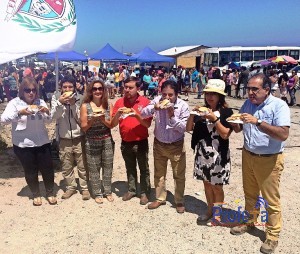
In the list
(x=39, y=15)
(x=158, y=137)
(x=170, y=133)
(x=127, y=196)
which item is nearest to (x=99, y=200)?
(x=127, y=196)

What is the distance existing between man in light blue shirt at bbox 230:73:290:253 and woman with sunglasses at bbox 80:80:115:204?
1843 millimetres

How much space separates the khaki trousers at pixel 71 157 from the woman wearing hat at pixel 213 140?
174 centimetres

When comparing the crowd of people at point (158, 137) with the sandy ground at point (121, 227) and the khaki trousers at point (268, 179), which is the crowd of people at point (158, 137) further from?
the sandy ground at point (121, 227)

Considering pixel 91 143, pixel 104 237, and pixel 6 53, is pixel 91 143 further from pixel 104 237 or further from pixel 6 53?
pixel 6 53

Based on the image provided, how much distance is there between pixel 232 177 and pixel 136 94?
2573 millimetres

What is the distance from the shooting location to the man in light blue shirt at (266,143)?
304 cm

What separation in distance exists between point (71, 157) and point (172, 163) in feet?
5.02

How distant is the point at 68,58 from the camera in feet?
71.1

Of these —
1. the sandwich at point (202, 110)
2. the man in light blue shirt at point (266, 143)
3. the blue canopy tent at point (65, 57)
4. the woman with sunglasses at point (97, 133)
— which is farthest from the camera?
the blue canopy tent at point (65, 57)

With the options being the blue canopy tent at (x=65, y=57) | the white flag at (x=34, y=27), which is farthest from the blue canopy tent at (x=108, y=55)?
the white flag at (x=34, y=27)

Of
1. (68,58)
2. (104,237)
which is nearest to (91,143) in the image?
(104,237)

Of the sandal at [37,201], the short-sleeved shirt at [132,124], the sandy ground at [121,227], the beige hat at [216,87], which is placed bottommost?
the sandy ground at [121,227]

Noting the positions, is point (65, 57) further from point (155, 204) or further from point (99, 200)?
point (155, 204)

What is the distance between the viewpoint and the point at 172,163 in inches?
167
